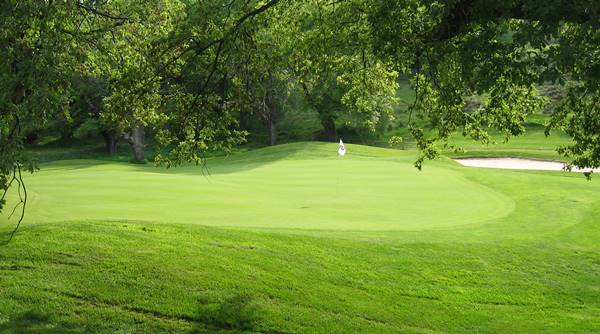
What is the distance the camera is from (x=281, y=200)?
16.5 meters

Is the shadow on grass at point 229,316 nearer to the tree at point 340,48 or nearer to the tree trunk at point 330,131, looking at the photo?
the tree at point 340,48

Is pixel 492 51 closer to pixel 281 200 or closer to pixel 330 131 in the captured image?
pixel 281 200

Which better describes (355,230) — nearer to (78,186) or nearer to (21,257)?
(21,257)

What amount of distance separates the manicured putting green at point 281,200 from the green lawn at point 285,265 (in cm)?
8

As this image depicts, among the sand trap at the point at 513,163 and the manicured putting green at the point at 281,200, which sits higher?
the manicured putting green at the point at 281,200

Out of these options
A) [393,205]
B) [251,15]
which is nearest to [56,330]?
[251,15]

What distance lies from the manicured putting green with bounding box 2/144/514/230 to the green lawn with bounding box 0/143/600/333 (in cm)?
8

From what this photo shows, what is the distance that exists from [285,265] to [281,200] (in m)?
6.19

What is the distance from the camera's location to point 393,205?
16.6 metres

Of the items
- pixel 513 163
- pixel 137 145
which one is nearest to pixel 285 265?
pixel 513 163

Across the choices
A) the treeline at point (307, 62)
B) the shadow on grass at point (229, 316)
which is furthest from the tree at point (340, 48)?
the shadow on grass at point (229, 316)

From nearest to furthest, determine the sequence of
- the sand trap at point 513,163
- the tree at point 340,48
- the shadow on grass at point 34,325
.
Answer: the shadow on grass at point 34,325, the tree at point 340,48, the sand trap at point 513,163

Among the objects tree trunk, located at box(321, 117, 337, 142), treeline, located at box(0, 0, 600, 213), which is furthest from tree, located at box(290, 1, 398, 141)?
tree trunk, located at box(321, 117, 337, 142)

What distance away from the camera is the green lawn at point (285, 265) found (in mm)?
8641
